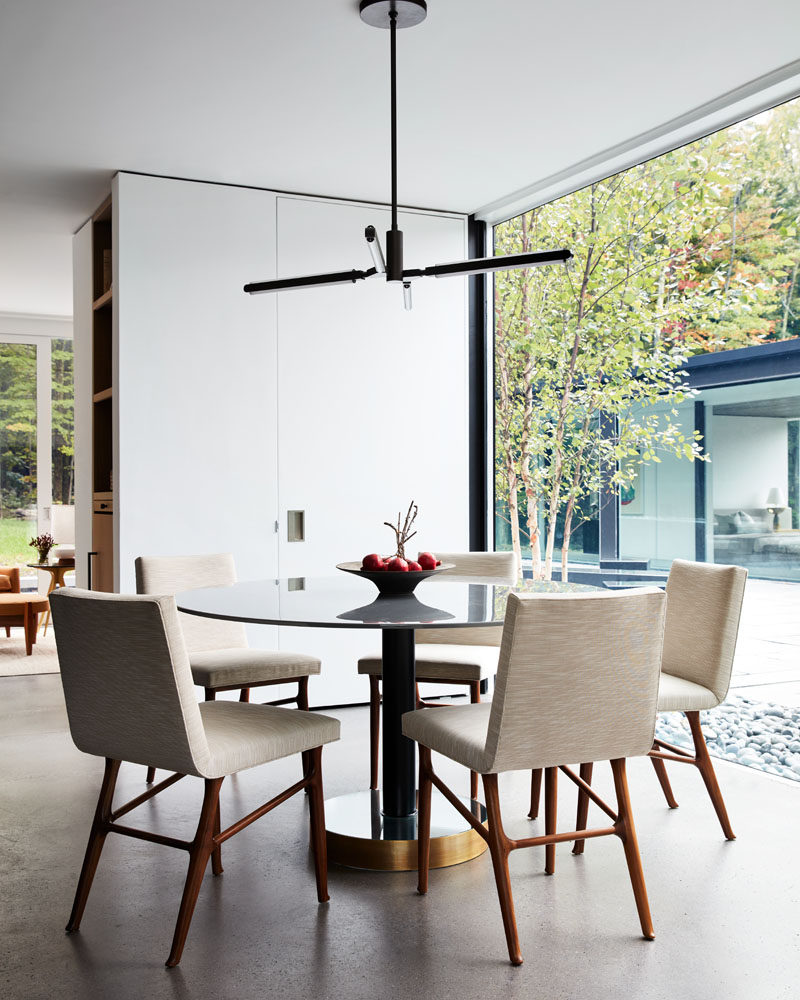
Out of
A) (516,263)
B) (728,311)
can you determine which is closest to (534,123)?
(728,311)

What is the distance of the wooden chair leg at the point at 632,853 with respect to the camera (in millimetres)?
2502

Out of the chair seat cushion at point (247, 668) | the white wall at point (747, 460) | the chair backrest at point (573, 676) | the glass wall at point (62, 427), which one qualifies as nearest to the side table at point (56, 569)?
the glass wall at point (62, 427)

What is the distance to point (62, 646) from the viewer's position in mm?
2520

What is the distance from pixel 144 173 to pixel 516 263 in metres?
2.53

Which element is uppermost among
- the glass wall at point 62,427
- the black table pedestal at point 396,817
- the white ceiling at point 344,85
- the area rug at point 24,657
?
the white ceiling at point 344,85

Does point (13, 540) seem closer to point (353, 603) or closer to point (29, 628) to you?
point (29, 628)

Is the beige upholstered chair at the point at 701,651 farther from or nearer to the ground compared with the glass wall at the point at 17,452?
nearer to the ground

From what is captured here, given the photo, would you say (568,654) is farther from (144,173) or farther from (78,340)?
(78,340)

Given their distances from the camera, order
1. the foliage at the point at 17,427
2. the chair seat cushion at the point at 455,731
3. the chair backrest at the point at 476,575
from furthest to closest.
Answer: the foliage at the point at 17,427 < the chair backrest at the point at 476,575 < the chair seat cushion at the point at 455,731

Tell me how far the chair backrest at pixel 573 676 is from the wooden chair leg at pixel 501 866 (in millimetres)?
79

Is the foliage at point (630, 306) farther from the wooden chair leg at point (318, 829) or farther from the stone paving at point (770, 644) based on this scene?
the wooden chair leg at point (318, 829)

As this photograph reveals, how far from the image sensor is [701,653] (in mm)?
3293

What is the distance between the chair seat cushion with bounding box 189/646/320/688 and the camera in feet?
11.5

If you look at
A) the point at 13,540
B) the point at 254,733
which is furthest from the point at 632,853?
the point at 13,540
